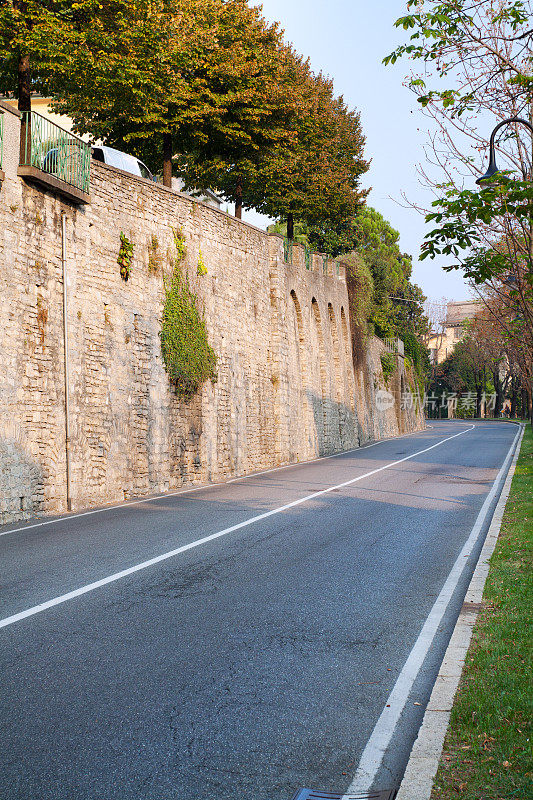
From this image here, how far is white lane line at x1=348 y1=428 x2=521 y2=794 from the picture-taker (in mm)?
3752

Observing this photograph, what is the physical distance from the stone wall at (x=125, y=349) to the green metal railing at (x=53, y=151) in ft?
1.24

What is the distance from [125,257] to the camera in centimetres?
1753

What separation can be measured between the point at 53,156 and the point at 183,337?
244 inches

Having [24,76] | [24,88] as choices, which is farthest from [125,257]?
[24,76]

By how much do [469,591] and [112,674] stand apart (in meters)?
3.66

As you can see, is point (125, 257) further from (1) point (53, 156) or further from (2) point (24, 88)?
(2) point (24, 88)

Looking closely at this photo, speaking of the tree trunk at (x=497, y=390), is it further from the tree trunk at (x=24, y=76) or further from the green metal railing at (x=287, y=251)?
the tree trunk at (x=24, y=76)

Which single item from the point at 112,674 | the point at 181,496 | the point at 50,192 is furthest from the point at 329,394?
the point at 112,674

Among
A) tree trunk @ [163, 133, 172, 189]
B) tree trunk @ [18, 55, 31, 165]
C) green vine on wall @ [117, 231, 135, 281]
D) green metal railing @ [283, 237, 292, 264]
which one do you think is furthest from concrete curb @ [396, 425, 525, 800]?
green metal railing @ [283, 237, 292, 264]

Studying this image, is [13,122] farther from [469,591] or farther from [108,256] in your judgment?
[469,591]

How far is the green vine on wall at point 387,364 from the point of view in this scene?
52.2m

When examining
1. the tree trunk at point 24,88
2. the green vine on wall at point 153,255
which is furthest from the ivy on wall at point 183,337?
→ the tree trunk at point 24,88

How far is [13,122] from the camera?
549 inches

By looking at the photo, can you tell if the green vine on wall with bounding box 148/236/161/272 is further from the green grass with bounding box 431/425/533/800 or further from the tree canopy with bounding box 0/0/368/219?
the green grass with bounding box 431/425/533/800
